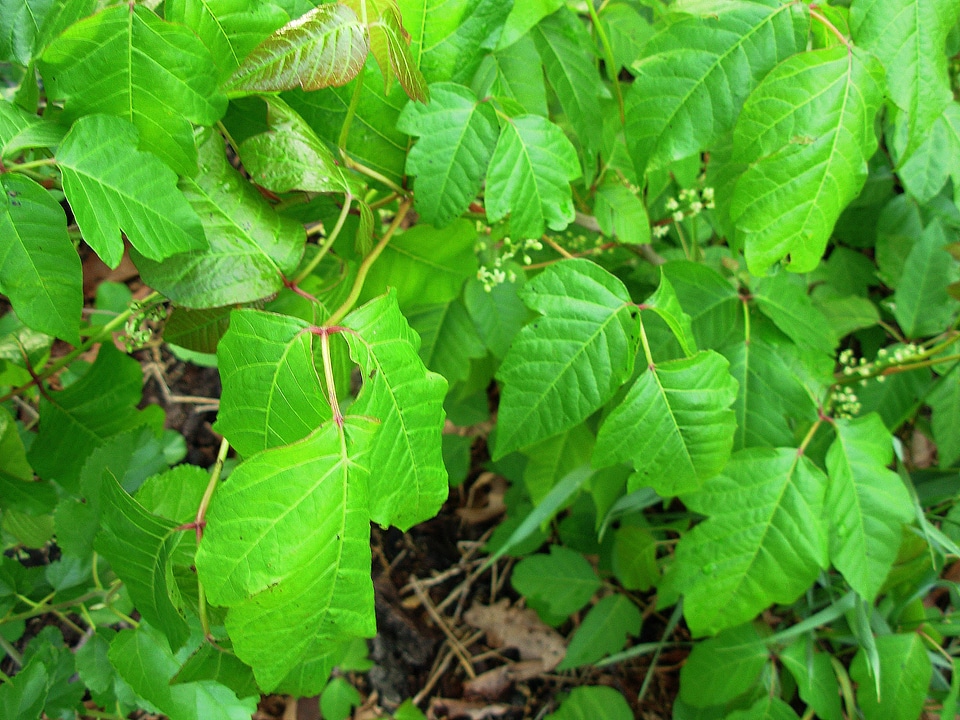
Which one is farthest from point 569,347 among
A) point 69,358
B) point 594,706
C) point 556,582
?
point 594,706

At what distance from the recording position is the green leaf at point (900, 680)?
52.6 inches

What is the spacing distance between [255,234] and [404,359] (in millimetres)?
265

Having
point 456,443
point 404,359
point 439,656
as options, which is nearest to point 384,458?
point 404,359

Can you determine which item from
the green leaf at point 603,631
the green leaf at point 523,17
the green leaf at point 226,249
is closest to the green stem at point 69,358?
the green leaf at point 226,249

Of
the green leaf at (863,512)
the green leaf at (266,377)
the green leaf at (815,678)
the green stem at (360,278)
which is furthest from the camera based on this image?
the green leaf at (815,678)

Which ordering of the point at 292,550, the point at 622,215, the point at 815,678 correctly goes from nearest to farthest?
the point at 292,550 → the point at 622,215 → the point at 815,678

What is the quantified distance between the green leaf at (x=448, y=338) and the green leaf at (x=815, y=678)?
41.7 inches

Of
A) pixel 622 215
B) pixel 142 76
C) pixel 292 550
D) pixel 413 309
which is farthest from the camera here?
pixel 413 309

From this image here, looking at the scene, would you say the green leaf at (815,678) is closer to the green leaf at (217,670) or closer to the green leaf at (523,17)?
the green leaf at (217,670)

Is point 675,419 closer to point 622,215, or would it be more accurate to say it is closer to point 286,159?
point 622,215

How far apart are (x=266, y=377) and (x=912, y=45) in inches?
37.9

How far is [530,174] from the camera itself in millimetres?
909

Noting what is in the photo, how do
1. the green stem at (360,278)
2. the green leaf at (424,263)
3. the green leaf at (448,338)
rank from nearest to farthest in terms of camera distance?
the green stem at (360,278) → the green leaf at (424,263) → the green leaf at (448,338)

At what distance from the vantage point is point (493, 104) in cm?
91
